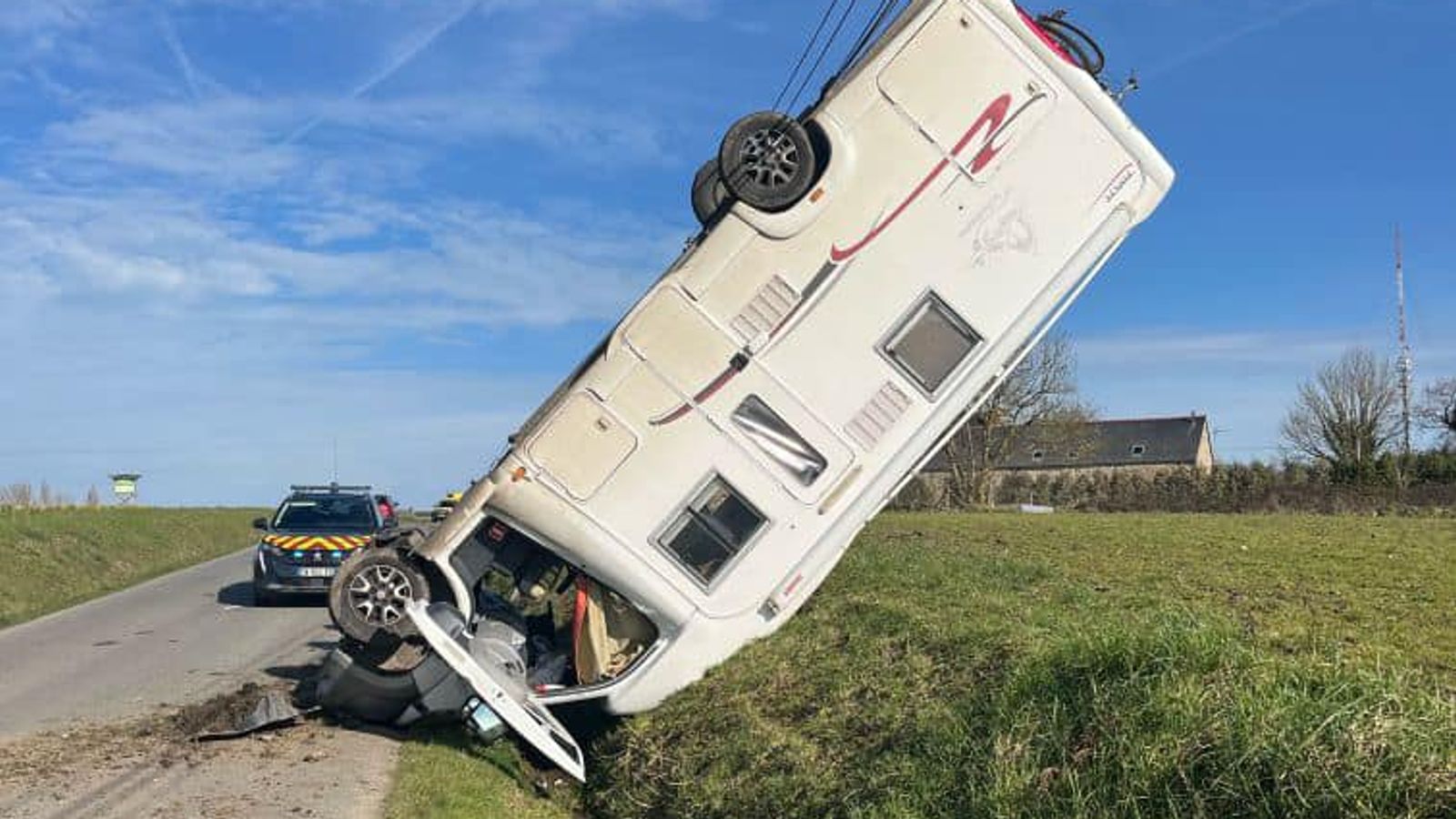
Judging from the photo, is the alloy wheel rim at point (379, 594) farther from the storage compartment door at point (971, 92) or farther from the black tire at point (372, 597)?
the storage compartment door at point (971, 92)

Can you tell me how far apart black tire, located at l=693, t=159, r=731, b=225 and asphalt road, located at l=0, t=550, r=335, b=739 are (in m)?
5.83

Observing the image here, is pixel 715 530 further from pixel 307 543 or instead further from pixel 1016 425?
pixel 1016 425

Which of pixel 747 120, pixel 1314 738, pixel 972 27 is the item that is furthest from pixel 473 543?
pixel 1314 738

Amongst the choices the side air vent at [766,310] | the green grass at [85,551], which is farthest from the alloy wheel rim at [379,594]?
the green grass at [85,551]

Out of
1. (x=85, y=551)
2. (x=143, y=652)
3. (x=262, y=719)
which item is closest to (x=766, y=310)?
(x=262, y=719)

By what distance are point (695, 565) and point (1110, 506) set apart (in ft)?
139

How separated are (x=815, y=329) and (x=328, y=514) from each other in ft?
Result: 39.8

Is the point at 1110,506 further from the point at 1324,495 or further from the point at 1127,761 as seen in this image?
the point at 1127,761

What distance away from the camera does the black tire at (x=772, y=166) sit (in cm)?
856

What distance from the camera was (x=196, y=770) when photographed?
818 cm

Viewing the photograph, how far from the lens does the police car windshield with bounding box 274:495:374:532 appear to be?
→ 59.8 feet

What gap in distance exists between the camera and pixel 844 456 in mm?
8672

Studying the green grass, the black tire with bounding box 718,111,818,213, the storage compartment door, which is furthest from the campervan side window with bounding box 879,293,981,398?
the green grass

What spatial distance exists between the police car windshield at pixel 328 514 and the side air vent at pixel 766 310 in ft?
36.3
